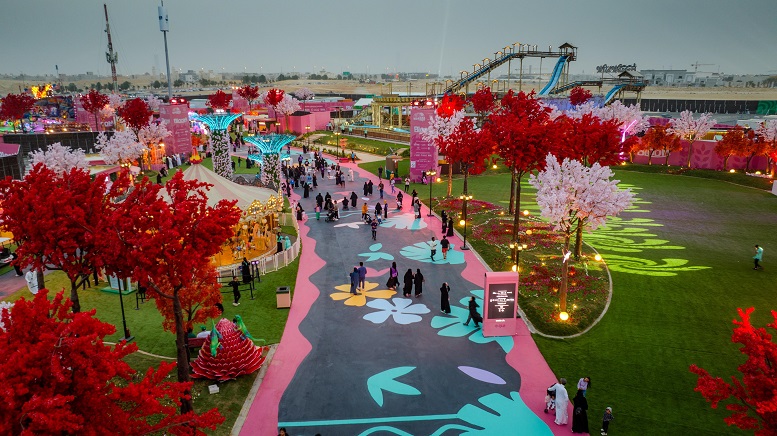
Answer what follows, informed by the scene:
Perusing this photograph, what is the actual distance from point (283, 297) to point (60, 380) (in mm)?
12300

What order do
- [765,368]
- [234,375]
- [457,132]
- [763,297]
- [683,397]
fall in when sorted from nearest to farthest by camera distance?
[765,368], [683,397], [234,375], [763,297], [457,132]

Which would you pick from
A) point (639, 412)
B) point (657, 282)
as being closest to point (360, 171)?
point (657, 282)

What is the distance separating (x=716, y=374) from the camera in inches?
552

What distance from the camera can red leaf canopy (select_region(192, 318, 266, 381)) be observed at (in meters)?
13.9

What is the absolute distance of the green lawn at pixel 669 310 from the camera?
12969 mm

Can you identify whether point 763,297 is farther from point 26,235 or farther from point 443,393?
point 26,235

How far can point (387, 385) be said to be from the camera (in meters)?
13.8

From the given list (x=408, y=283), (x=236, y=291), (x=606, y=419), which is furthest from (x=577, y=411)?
(x=236, y=291)

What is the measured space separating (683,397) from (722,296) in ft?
26.2

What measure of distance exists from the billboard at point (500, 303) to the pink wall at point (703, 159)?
1636 inches

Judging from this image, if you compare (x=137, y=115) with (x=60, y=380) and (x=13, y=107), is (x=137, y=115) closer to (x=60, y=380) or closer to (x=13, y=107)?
(x=13, y=107)

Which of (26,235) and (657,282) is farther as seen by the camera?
(657,282)

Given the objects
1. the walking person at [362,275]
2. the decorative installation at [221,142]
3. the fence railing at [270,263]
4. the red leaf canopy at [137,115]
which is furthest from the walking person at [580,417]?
the red leaf canopy at [137,115]

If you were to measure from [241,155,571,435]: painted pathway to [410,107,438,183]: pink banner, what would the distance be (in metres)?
19.4
